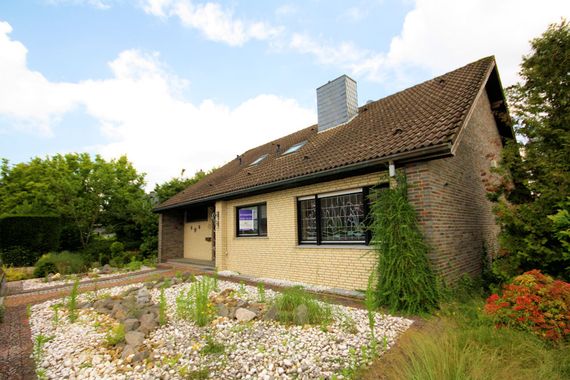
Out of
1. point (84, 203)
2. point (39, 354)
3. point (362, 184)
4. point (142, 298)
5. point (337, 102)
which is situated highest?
point (337, 102)

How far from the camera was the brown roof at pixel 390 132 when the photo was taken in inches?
222

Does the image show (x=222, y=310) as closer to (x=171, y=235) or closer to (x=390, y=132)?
(x=390, y=132)

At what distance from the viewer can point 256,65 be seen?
10055 millimetres

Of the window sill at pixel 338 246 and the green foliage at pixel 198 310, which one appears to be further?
the window sill at pixel 338 246

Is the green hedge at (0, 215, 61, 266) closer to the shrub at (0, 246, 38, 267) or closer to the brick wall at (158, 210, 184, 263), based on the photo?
the shrub at (0, 246, 38, 267)

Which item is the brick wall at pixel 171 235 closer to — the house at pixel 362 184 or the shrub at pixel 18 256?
the house at pixel 362 184

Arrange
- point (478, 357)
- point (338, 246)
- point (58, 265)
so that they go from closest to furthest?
point (478, 357) < point (338, 246) < point (58, 265)

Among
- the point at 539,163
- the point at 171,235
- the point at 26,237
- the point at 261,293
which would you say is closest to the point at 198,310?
the point at 261,293

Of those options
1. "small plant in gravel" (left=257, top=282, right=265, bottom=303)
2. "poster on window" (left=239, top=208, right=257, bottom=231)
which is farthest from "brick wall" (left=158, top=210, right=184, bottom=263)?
"small plant in gravel" (left=257, top=282, right=265, bottom=303)

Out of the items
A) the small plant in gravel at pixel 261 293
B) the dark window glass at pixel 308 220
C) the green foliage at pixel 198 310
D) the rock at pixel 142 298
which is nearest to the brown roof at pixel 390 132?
the dark window glass at pixel 308 220

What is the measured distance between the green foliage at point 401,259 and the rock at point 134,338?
406 cm

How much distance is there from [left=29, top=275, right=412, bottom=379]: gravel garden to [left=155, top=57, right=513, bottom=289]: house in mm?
2079

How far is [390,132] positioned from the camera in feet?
22.8

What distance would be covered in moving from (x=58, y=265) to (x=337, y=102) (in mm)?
12969
